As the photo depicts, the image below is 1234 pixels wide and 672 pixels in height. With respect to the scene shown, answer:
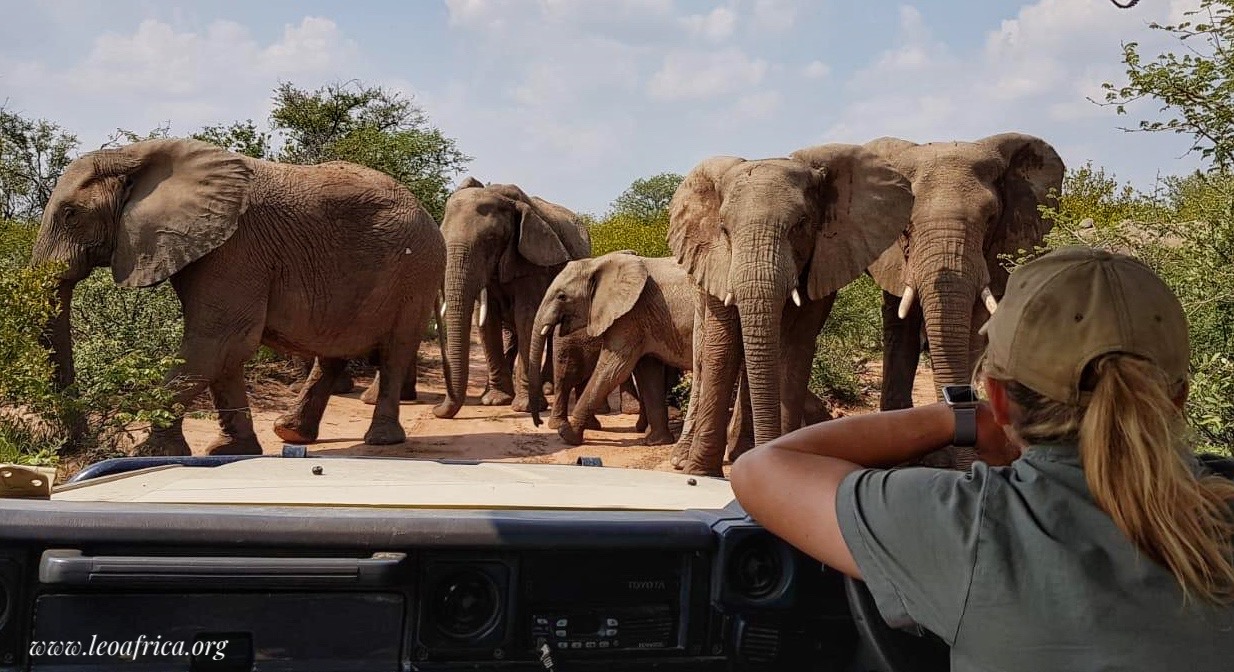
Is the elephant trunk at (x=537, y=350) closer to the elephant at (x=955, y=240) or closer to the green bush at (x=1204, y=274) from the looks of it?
the elephant at (x=955, y=240)

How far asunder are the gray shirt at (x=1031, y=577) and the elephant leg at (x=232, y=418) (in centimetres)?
729

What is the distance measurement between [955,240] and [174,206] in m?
5.23

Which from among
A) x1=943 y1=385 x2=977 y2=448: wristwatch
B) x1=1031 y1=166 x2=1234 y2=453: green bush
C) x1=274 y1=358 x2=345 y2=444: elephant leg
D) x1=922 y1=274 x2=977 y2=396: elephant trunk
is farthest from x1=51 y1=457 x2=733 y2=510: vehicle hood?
x1=274 y1=358 x2=345 y2=444: elephant leg

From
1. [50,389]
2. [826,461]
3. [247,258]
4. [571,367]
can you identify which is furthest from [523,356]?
[826,461]

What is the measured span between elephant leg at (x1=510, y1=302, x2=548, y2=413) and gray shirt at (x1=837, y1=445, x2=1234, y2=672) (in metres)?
10.2

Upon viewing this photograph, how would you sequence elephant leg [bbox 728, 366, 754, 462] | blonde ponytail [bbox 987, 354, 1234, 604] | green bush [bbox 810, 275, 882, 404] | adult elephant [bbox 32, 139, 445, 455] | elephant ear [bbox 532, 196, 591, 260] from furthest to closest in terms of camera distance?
1. elephant ear [bbox 532, 196, 591, 260]
2. green bush [bbox 810, 275, 882, 404]
3. elephant leg [bbox 728, 366, 754, 462]
4. adult elephant [bbox 32, 139, 445, 455]
5. blonde ponytail [bbox 987, 354, 1234, 604]

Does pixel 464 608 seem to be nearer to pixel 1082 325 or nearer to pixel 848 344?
pixel 1082 325

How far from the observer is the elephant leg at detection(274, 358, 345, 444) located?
963 centimetres

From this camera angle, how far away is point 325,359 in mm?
9695

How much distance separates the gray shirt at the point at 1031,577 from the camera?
1.35m

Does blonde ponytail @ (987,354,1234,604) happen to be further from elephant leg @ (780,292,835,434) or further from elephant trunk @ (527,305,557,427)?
elephant trunk @ (527,305,557,427)

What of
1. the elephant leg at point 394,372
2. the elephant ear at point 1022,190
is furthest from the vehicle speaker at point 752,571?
the elephant leg at point 394,372

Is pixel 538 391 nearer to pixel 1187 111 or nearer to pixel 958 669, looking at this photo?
pixel 1187 111

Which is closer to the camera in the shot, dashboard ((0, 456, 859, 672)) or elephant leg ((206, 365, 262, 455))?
dashboard ((0, 456, 859, 672))
